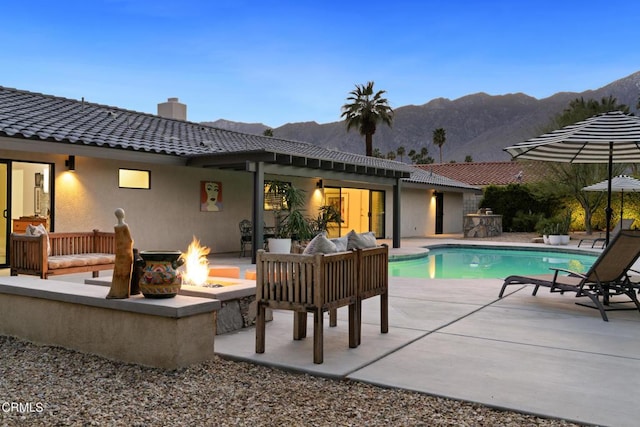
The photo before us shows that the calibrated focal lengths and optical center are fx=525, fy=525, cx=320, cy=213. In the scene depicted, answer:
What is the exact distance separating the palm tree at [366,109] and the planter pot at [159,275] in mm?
33347

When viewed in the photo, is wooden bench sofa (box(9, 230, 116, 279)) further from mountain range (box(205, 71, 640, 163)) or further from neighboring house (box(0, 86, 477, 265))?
mountain range (box(205, 71, 640, 163))

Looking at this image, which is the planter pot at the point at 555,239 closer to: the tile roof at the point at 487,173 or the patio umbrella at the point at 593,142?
the tile roof at the point at 487,173

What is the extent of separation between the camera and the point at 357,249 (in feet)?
15.0

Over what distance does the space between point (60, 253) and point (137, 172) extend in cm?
439

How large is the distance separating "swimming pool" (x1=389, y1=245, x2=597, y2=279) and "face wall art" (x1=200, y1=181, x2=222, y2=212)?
487cm

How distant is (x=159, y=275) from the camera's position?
13.5 feet

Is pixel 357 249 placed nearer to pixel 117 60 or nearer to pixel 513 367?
pixel 513 367

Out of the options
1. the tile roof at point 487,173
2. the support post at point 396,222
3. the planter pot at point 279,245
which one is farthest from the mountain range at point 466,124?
the planter pot at point 279,245

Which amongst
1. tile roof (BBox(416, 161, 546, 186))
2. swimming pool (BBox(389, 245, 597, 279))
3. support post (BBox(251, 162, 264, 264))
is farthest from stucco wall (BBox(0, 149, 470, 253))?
tile roof (BBox(416, 161, 546, 186))

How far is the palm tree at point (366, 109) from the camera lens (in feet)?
120

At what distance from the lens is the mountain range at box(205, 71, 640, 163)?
328 feet

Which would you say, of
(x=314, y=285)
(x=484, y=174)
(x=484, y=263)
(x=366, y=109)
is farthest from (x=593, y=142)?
(x=366, y=109)

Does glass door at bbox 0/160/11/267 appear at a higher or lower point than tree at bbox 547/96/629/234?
lower

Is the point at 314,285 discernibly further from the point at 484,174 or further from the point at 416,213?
the point at 484,174
